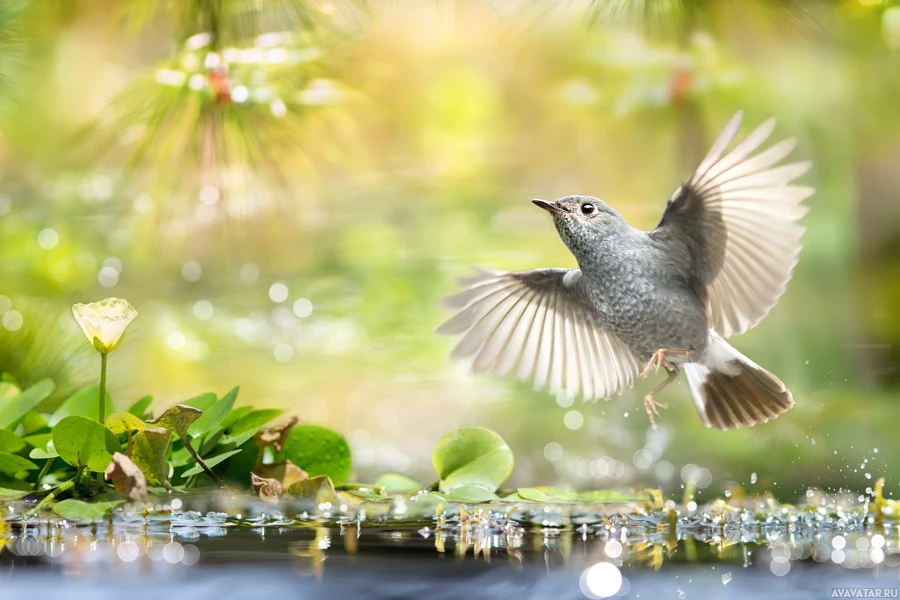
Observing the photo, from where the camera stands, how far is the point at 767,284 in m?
0.76

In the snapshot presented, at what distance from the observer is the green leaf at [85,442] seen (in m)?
0.69

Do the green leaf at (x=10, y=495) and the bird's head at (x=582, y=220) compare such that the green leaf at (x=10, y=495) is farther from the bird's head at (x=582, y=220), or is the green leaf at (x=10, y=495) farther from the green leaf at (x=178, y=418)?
the bird's head at (x=582, y=220)

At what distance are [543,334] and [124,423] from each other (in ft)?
1.40

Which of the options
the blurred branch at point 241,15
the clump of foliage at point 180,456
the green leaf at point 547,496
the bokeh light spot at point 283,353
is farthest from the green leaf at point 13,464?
the bokeh light spot at point 283,353

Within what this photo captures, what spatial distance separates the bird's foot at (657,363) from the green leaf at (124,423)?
1.39 ft

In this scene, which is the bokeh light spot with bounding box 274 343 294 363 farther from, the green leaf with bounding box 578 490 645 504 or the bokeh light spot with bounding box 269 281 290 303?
the green leaf with bounding box 578 490 645 504

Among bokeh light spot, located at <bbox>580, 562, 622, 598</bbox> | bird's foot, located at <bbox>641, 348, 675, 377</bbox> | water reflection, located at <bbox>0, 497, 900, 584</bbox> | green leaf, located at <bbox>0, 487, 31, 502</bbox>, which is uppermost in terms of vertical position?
bird's foot, located at <bbox>641, 348, 675, 377</bbox>

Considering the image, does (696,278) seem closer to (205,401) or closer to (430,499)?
(430,499)

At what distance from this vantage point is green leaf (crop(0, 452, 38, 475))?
2.48 ft

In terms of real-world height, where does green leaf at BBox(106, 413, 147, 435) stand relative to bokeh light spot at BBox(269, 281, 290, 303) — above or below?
below

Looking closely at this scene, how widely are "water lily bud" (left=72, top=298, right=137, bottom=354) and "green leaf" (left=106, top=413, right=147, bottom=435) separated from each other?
0.06m

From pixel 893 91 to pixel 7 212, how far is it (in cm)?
194

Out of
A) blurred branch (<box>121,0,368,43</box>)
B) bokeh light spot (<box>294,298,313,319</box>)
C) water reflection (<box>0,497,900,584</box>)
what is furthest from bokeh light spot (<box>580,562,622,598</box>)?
bokeh light spot (<box>294,298,313,319</box>)

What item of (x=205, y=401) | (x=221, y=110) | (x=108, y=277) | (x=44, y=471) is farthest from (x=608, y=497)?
(x=108, y=277)
